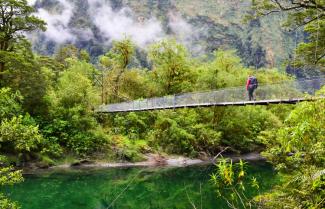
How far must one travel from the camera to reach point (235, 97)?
1596cm

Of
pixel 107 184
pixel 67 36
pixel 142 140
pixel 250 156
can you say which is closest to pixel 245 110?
pixel 250 156

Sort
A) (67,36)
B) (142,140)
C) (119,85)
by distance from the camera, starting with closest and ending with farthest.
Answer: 1. (142,140)
2. (119,85)
3. (67,36)

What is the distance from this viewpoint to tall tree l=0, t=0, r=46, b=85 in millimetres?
21297

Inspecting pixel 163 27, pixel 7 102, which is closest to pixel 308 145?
pixel 7 102

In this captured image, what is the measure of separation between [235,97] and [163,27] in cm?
7617

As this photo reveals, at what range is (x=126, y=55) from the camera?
3080 centimetres

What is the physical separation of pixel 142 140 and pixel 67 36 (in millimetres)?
62583

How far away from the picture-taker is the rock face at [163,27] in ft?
280

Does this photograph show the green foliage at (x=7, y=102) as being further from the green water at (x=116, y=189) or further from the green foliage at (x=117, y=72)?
the green foliage at (x=117, y=72)

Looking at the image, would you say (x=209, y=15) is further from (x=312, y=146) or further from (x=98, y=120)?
(x=312, y=146)

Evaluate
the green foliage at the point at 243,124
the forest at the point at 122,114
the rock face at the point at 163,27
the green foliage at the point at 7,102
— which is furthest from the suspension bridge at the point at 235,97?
the rock face at the point at 163,27

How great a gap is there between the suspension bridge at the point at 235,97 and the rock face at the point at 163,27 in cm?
6178

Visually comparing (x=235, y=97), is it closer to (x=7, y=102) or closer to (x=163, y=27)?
(x=7, y=102)

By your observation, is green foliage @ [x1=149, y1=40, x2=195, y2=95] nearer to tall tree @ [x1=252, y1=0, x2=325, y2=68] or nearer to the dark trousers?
the dark trousers
